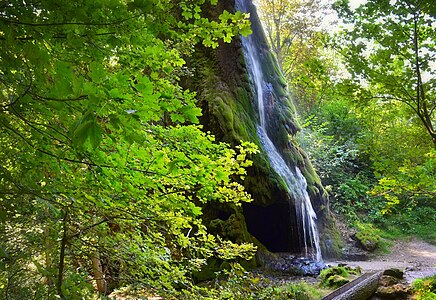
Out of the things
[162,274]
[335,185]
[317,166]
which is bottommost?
[162,274]

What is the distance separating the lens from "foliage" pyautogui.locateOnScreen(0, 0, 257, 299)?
3.95ft

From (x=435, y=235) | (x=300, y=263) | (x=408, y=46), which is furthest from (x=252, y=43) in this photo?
(x=435, y=235)

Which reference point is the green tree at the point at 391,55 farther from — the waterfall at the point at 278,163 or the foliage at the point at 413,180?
the waterfall at the point at 278,163

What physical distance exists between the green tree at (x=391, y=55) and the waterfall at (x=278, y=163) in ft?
18.7

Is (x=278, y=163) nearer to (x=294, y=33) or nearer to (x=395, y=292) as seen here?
(x=395, y=292)

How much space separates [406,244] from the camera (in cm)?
1477

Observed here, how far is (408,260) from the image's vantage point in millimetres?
12523

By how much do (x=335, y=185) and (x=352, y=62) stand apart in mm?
14671

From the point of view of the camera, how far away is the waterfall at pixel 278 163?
34.9 feet

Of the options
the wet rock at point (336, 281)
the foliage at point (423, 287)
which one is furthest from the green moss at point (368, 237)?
the foliage at point (423, 287)

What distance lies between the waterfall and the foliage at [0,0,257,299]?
7.72 metres

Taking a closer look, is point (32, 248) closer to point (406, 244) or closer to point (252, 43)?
point (252, 43)

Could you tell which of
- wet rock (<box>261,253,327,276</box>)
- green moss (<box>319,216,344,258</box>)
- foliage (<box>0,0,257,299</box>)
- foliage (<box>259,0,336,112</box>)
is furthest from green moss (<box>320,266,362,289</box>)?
foliage (<box>259,0,336,112</box>)

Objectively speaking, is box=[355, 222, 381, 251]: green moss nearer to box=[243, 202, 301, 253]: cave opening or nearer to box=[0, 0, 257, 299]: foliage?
box=[243, 202, 301, 253]: cave opening
